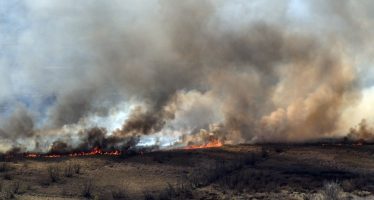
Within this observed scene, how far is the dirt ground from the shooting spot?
21.5m

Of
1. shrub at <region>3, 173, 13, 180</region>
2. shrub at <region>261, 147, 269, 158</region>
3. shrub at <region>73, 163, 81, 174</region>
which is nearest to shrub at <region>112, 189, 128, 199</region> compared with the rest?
shrub at <region>73, 163, 81, 174</region>

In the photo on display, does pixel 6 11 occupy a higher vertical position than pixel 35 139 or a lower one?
higher

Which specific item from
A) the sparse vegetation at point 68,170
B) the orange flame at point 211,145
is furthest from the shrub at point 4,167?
the orange flame at point 211,145

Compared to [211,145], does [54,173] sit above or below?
below

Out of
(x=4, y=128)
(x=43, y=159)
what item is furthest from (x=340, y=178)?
(x=4, y=128)

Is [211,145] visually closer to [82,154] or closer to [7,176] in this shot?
[82,154]

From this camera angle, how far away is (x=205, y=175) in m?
24.1

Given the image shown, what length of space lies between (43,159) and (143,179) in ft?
23.0

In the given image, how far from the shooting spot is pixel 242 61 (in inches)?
1502

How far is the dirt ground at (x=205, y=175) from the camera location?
21531 millimetres

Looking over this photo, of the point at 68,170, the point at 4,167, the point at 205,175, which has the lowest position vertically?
the point at 205,175

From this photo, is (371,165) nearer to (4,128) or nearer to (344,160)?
(344,160)

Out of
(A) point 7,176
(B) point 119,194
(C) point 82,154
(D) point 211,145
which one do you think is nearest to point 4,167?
(A) point 7,176

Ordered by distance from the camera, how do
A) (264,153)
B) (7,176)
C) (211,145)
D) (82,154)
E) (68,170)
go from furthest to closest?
(211,145), (82,154), (264,153), (68,170), (7,176)
